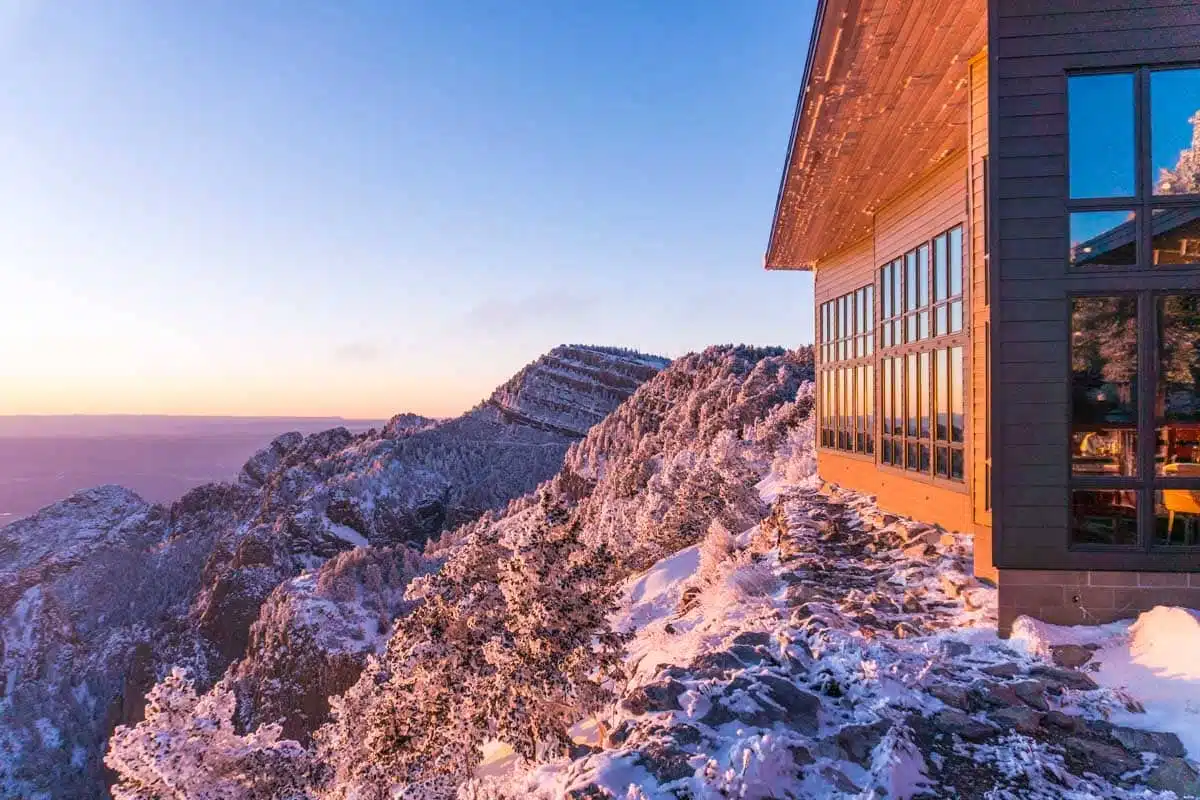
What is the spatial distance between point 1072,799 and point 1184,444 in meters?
4.01

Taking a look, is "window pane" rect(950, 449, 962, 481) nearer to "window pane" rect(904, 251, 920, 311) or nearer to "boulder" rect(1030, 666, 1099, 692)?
"window pane" rect(904, 251, 920, 311)

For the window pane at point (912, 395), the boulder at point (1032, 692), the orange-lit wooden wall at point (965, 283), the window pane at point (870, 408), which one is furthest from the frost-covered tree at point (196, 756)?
the window pane at point (870, 408)

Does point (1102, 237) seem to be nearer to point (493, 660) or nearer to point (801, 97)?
point (801, 97)

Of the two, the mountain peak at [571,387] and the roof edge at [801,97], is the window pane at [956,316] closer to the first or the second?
the roof edge at [801,97]

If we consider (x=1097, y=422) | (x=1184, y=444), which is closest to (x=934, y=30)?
(x=1097, y=422)

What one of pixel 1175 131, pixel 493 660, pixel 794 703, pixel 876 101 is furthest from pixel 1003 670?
pixel 876 101

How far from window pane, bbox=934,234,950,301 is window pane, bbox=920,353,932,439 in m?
1.15

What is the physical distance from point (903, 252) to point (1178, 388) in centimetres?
636

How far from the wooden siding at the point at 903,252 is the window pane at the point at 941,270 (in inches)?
8.1

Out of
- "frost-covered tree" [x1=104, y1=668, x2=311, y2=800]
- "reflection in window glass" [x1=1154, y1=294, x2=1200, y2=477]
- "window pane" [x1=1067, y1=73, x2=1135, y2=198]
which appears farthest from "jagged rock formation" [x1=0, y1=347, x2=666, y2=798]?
"window pane" [x1=1067, y1=73, x2=1135, y2=198]

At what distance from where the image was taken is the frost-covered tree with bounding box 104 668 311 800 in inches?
295

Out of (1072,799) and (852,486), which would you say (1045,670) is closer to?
(1072,799)

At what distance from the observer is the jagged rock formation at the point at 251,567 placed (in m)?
57.3

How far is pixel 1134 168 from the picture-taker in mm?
6168
